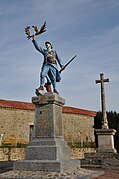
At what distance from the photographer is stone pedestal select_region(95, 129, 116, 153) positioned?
39.9 ft

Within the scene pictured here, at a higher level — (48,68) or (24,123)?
(48,68)

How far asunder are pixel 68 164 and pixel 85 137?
21.1 metres

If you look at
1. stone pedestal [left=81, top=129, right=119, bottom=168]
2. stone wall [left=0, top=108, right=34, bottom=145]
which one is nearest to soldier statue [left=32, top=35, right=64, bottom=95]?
stone pedestal [left=81, top=129, right=119, bottom=168]

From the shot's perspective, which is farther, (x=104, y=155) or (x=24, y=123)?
(x=24, y=123)

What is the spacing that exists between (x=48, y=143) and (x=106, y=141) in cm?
622

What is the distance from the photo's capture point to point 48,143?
6.77 metres

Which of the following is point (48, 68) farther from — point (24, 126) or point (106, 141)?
point (24, 126)

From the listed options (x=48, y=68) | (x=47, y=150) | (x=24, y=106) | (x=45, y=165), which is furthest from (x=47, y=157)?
Result: (x=24, y=106)

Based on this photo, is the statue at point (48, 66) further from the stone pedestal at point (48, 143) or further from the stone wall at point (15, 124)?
the stone wall at point (15, 124)

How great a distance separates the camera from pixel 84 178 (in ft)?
19.4

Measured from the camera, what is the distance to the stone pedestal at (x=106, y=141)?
1215cm

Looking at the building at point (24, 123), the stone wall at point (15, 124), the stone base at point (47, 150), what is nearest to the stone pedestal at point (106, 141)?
the stone base at point (47, 150)

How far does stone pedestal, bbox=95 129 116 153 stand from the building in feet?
32.9

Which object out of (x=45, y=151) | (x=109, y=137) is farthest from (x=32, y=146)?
(x=109, y=137)
